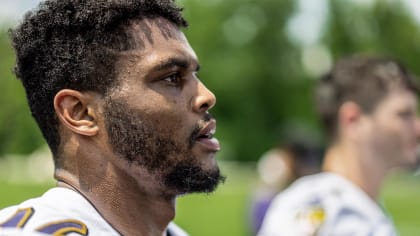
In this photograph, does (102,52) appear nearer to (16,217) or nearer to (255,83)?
(16,217)

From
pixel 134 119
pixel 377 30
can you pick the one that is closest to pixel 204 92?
pixel 134 119

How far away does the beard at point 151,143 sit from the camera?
255cm

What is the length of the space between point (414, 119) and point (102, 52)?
257 cm

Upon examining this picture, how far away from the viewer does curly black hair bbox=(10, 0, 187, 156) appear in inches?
100

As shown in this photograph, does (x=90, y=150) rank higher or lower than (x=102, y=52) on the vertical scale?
lower

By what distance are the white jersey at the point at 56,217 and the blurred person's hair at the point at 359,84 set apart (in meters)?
2.55

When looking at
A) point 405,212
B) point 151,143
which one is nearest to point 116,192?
point 151,143

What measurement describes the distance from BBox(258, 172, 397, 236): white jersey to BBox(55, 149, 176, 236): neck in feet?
5.89

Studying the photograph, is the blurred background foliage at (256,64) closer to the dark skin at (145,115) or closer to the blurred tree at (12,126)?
the blurred tree at (12,126)

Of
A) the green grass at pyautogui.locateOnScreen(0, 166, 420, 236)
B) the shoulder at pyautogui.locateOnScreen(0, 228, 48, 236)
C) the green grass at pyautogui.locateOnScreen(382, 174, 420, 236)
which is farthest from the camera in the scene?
the green grass at pyautogui.locateOnScreen(382, 174, 420, 236)

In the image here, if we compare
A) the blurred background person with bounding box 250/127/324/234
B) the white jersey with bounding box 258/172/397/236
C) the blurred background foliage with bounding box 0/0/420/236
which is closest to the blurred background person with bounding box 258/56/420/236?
the white jersey with bounding box 258/172/397/236

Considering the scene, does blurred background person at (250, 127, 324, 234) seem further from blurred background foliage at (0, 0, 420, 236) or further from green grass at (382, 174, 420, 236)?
blurred background foliage at (0, 0, 420, 236)

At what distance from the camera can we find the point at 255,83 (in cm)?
5950

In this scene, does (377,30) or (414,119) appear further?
(377,30)
